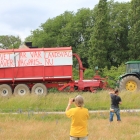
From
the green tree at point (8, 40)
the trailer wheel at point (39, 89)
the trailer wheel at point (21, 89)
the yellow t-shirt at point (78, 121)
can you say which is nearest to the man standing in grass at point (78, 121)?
the yellow t-shirt at point (78, 121)

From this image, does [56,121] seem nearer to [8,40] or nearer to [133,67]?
[133,67]

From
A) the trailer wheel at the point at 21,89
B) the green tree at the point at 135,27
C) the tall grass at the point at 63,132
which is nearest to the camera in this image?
the tall grass at the point at 63,132

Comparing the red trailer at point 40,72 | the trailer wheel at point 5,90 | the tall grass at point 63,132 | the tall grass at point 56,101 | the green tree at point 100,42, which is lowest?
the tall grass at point 63,132

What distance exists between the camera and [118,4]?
5956 cm

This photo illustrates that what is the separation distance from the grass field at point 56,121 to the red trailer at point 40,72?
108 inches

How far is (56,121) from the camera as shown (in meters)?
13.2

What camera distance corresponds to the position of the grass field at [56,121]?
9.80 metres

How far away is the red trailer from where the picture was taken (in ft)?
78.1

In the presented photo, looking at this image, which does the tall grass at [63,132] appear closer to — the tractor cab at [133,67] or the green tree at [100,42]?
the tractor cab at [133,67]

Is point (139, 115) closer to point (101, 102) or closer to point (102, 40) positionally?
point (101, 102)

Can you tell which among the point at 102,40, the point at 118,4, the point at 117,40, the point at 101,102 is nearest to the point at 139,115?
the point at 101,102

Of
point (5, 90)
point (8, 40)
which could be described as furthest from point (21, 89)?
point (8, 40)

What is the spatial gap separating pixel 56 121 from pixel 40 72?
36.3ft

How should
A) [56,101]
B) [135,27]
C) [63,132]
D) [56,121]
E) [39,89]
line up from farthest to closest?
1. [135,27]
2. [39,89]
3. [56,101]
4. [56,121]
5. [63,132]
